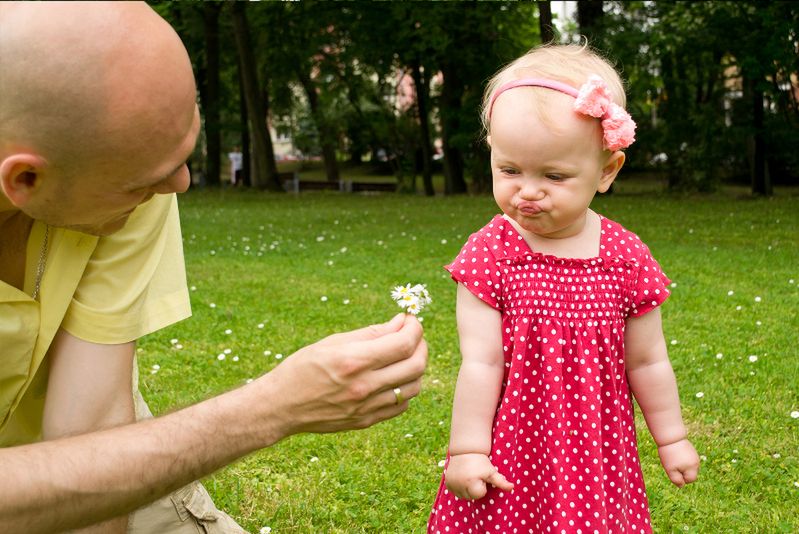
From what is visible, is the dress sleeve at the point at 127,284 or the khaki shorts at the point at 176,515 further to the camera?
the khaki shorts at the point at 176,515

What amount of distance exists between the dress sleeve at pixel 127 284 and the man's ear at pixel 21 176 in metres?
0.48

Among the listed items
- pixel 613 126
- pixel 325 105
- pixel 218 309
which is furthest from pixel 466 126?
pixel 613 126

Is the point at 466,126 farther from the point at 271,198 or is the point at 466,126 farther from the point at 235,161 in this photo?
the point at 235,161

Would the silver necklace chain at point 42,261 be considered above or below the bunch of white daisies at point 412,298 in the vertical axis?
above

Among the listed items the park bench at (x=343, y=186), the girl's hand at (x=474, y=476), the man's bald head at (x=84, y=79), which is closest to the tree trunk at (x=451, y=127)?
the park bench at (x=343, y=186)

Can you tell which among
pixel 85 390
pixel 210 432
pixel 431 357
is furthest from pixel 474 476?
pixel 431 357

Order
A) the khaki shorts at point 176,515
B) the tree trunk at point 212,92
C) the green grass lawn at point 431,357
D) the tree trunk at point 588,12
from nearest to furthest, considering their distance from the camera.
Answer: the khaki shorts at point 176,515 < the green grass lawn at point 431,357 < the tree trunk at point 588,12 < the tree trunk at point 212,92

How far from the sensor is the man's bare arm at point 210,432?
1789 mm

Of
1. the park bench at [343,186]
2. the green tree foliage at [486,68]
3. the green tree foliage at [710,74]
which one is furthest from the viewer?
the park bench at [343,186]

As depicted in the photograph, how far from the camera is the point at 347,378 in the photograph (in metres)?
1.86

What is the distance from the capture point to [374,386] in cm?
188

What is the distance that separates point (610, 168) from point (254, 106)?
65.1ft

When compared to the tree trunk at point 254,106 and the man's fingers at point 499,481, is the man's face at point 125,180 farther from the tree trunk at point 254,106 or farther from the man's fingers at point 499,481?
the tree trunk at point 254,106

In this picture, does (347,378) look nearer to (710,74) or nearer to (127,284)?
(127,284)
